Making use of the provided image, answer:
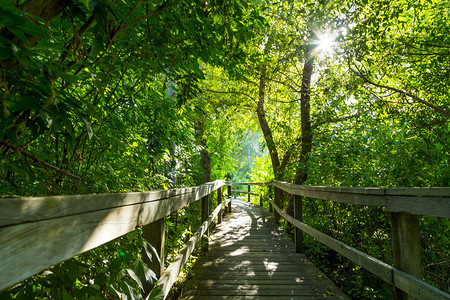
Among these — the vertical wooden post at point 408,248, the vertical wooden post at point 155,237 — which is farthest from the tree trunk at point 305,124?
the vertical wooden post at point 155,237

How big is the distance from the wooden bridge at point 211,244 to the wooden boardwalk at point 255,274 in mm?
11

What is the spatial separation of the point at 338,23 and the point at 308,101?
2.61 metres

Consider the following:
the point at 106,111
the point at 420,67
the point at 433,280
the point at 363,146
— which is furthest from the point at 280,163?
the point at 106,111

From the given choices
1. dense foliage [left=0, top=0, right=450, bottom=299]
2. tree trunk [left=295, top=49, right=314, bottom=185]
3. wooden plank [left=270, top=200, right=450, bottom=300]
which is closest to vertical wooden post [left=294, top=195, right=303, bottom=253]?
dense foliage [left=0, top=0, right=450, bottom=299]

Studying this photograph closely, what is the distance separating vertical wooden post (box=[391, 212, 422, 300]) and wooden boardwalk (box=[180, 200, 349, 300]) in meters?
1.18

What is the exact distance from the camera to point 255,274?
3809 mm

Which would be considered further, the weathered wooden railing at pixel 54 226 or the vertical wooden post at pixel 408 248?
the vertical wooden post at pixel 408 248

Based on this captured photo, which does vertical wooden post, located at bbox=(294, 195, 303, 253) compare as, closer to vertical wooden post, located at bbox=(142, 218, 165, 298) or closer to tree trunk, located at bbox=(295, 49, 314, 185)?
tree trunk, located at bbox=(295, 49, 314, 185)

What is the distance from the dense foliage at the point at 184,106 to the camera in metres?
1.25

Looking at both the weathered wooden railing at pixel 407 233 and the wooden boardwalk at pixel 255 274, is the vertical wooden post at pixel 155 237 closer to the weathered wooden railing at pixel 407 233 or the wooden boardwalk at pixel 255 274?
the wooden boardwalk at pixel 255 274

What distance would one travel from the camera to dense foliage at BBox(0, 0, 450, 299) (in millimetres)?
1247

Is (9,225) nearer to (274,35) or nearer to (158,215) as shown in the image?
(158,215)

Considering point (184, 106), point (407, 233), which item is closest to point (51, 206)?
point (407, 233)

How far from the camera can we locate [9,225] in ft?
2.37
